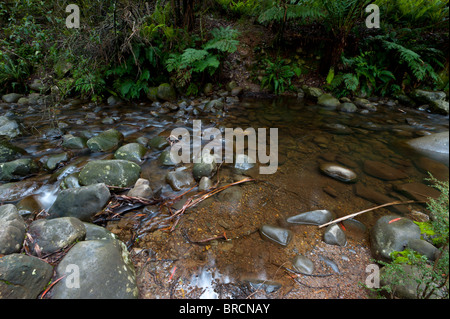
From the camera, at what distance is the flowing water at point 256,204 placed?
162cm

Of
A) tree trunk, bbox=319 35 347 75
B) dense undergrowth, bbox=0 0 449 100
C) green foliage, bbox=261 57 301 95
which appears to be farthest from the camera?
green foliage, bbox=261 57 301 95

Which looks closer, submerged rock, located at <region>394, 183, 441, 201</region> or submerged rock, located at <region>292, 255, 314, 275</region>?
submerged rock, located at <region>292, 255, 314, 275</region>

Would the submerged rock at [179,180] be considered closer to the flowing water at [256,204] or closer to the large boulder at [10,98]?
the flowing water at [256,204]

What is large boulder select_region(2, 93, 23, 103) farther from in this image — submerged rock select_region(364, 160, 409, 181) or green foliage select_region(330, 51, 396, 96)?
green foliage select_region(330, 51, 396, 96)

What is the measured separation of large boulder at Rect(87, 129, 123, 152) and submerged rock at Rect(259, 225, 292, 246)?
2816 mm

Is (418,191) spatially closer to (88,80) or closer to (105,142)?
(105,142)

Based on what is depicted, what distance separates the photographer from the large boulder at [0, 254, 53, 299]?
1.24 meters

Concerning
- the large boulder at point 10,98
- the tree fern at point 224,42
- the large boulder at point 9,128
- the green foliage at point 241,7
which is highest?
the green foliage at point 241,7

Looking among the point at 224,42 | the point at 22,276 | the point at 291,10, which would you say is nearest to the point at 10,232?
the point at 22,276

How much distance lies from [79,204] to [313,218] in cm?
226

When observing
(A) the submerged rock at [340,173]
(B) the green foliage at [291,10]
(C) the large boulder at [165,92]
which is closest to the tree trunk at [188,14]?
(C) the large boulder at [165,92]

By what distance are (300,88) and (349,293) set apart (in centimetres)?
631

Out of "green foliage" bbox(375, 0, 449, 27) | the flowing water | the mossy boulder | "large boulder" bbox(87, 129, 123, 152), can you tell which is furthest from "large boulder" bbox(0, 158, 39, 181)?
"green foliage" bbox(375, 0, 449, 27)

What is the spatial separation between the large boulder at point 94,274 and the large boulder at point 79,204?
0.73m
